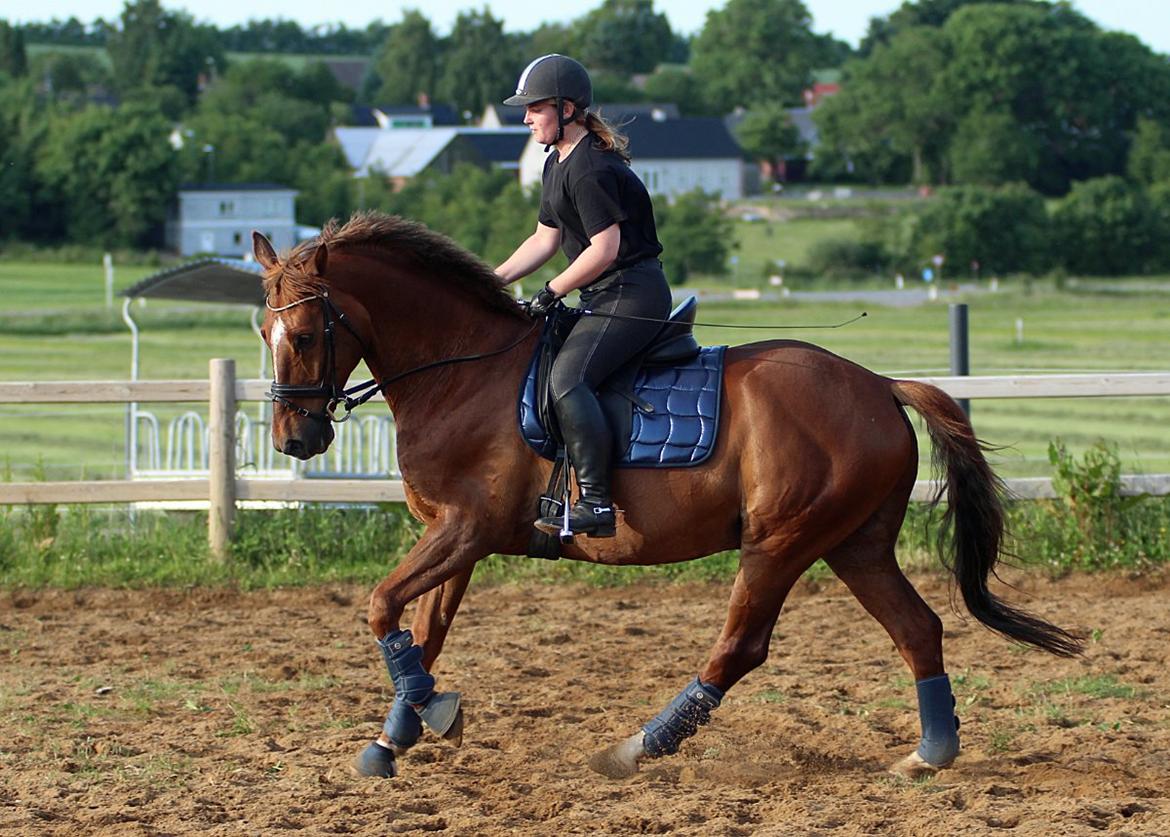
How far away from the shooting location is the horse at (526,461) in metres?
5.79

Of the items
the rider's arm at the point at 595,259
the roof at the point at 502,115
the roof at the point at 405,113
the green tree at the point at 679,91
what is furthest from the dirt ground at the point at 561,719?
the green tree at the point at 679,91

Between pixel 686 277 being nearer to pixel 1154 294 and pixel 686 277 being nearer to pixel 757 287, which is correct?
pixel 757 287

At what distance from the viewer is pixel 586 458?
5.76 metres

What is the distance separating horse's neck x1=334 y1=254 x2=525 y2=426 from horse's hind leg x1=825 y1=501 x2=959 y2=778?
64.4 inches

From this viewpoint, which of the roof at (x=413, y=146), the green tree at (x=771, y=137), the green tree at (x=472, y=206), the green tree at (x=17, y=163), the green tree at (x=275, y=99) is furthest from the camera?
the green tree at (x=771, y=137)

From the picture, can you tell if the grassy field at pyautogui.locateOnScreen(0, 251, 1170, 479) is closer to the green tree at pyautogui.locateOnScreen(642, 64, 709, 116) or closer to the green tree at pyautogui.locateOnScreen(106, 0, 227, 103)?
the green tree at pyautogui.locateOnScreen(106, 0, 227, 103)

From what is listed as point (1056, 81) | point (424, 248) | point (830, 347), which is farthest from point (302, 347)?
point (1056, 81)

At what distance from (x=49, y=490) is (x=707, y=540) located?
5.72 metres

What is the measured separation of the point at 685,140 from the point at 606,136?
340 ft

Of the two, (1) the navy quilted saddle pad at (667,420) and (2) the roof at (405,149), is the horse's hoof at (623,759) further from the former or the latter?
(2) the roof at (405,149)

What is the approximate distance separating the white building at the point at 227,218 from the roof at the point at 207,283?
2348 inches

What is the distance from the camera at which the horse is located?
228 inches

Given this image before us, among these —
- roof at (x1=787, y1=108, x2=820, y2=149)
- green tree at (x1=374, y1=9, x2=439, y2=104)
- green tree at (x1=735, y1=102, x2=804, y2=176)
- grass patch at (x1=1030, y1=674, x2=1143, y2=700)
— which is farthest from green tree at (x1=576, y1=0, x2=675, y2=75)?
grass patch at (x1=1030, y1=674, x2=1143, y2=700)

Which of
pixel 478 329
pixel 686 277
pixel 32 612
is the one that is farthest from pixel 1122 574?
pixel 686 277
